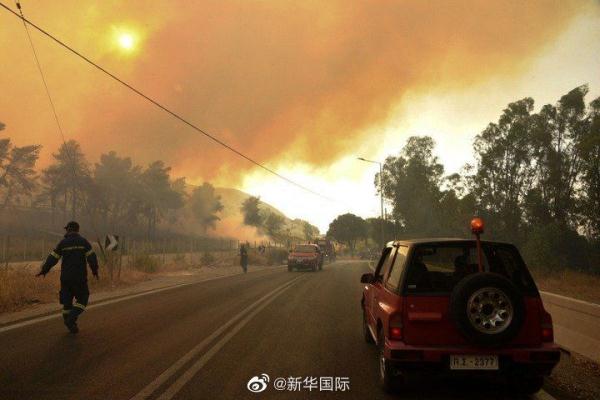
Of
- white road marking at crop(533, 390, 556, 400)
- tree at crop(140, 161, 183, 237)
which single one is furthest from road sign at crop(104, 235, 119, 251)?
tree at crop(140, 161, 183, 237)

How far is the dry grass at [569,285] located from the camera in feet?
50.9

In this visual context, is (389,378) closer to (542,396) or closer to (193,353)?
(542,396)

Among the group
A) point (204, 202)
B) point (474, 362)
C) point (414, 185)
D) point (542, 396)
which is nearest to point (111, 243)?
point (474, 362)

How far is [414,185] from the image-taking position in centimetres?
6825

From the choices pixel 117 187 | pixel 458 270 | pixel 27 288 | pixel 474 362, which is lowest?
pixel 27 288

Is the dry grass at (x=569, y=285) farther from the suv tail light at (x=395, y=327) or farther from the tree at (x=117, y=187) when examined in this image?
the tree at (x=117, y=187)

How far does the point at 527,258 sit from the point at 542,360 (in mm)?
Answer: 24774

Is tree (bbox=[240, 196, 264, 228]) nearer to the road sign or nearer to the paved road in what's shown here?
the road sign

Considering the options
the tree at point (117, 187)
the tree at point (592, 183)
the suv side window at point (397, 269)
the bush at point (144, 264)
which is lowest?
the bush at point (144, 264)

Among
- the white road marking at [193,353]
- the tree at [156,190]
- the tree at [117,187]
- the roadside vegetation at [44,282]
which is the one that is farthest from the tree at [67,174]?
the white road marking at [193,353]

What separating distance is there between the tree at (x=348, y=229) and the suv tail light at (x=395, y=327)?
12892 centimetres

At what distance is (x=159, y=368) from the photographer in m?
6.06

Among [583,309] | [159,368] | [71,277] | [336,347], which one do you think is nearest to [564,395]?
[583,309]

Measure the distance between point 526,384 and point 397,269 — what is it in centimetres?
179
